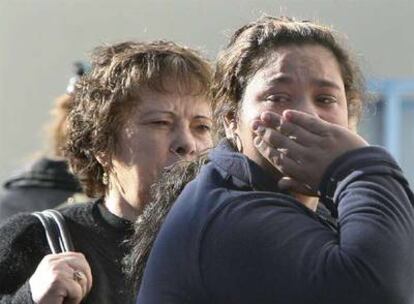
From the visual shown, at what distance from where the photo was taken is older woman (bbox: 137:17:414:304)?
128 centimetres

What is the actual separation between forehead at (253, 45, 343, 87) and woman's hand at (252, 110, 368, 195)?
0.10 m

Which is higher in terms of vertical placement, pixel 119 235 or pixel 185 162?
pixel 185 162

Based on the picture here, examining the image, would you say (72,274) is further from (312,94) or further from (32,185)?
(32,185)

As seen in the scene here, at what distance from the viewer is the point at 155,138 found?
2.41 metres

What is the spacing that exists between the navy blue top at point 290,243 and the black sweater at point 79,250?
2.59 ft

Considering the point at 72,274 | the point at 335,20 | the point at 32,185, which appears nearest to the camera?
the point at 72,274

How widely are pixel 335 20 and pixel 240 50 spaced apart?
4016mm

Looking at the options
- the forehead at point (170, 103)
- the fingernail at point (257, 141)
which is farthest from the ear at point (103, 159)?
the fingernail at point (257, 141)

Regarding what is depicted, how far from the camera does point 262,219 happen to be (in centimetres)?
135

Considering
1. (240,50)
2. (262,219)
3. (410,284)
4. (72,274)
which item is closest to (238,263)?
(262,219)

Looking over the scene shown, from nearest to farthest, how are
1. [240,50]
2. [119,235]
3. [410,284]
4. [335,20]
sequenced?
[410,284] < [240,50] < [119,235] < [335,20]

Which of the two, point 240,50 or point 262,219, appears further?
point 240,50

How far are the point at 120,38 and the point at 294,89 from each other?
4319mm

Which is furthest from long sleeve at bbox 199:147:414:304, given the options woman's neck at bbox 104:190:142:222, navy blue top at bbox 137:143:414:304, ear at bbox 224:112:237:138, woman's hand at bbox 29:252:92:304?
woman's neck at bbox 104:190:142:222
